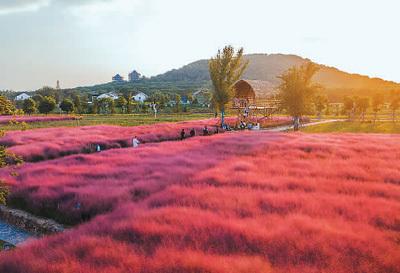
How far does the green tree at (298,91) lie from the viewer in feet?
136

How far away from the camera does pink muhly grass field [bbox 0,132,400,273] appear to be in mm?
6742

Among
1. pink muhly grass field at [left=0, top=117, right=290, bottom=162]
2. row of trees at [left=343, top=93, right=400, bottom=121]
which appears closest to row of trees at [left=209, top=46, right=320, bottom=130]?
pink muhly grass field at [left=0, top=117, right=290, bottom=162]

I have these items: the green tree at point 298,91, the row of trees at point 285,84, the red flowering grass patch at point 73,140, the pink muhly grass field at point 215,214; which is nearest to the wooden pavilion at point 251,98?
the row of trees at point 285,84

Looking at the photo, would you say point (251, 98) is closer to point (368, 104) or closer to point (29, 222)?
point (368, 104)

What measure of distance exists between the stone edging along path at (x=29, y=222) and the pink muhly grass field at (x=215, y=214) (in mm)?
422

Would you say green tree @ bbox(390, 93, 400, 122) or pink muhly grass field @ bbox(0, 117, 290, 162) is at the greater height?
green tree @ bbox(390, 93, 400, 122)

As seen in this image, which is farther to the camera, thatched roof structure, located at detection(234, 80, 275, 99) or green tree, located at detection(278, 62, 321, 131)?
thatched roof structure, located at detection(234, 80, 275, 99)

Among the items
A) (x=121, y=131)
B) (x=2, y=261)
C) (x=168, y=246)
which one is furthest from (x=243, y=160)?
(x=121, y=131)

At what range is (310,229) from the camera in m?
8.03

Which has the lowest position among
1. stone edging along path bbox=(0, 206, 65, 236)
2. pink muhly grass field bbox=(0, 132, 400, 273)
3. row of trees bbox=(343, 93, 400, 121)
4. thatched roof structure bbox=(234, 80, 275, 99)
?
stone edging along path bbox=(0, 206, 65, 236)

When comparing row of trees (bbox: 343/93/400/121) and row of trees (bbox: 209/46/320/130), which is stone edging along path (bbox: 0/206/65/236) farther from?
row of trees (bbox: 343/93/400/121)

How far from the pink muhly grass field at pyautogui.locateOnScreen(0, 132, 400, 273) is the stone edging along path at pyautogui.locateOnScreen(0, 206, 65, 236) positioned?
422 mm

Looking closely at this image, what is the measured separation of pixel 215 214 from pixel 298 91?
35087mm

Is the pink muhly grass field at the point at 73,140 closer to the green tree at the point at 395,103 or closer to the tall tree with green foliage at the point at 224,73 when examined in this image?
the tall tree with green foliage at the point at 224,73
